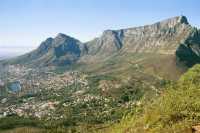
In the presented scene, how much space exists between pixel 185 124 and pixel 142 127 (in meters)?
22.4

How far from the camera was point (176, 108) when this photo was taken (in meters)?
111

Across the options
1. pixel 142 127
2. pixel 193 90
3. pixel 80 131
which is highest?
pixel 193 90

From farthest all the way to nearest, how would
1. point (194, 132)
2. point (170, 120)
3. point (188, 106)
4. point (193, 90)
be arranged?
point (193, 90), point (188, 106), point (170, 120), point (194, 132)

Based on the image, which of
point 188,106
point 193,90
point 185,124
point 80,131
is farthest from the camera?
point 80,131

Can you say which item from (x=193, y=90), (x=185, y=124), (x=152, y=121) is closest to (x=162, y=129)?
(x=185, y=124)

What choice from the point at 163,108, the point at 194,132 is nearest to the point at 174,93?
the point at 163,108

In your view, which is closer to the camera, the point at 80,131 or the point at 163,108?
the point at 163,108

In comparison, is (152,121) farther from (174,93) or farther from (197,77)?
(197,77)

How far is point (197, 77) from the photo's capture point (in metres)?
165

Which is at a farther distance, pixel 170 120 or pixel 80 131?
pixel 80 131

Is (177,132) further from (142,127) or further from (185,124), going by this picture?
(142,127)

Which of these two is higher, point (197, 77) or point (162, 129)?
point (197, 77)

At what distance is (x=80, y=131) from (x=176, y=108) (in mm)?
96345

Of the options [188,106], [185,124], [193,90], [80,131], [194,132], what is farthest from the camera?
[80,131]
